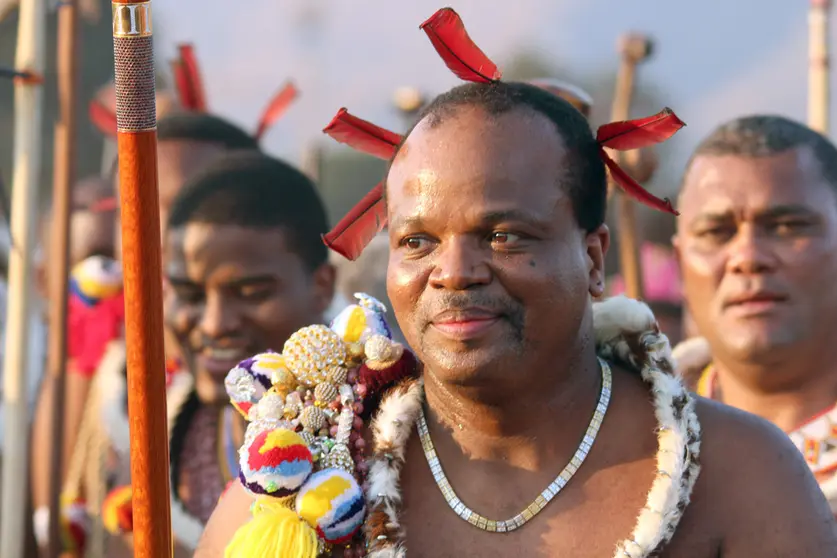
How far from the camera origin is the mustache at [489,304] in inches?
95.0

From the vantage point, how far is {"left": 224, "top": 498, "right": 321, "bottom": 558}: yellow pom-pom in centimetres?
240

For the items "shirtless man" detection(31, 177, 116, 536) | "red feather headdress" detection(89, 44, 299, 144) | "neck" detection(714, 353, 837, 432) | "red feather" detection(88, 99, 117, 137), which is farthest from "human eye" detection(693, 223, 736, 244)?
"red feather" detection(88, 99, 117, 137)

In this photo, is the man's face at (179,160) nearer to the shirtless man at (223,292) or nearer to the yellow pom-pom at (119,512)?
the shirtless man at (223,292)

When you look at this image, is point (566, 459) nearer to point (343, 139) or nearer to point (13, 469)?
point (343, 139)

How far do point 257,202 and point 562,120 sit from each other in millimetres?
2217

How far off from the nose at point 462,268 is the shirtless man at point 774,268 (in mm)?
1767

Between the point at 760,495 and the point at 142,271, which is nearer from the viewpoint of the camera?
the point at 142,271

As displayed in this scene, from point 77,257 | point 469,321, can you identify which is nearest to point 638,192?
point 469,321

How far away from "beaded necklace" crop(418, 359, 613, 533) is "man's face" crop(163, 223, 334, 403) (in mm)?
1863

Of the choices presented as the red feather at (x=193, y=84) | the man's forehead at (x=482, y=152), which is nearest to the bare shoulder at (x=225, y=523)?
the man's forehead at (x=482, y=152)

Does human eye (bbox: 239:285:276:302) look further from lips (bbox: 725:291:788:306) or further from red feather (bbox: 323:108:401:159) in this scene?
red feather (bbox: 323:108:401:159)

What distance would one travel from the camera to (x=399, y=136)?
274 cm

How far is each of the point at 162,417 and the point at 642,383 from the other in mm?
961

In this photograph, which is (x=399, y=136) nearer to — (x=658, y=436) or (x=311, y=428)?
(x=311, y=428)
